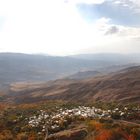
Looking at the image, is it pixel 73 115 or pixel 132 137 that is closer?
pixel 132 137

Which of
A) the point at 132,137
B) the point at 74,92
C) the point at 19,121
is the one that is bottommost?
the point at 74,92

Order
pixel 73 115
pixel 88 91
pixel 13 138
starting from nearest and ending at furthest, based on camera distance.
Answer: pixel 13 138, pixel 73 115, pixel 88 91

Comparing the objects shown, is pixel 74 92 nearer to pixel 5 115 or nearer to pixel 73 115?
pixel 5 115

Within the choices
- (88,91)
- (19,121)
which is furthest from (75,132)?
(88,91)

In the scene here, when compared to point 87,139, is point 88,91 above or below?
below

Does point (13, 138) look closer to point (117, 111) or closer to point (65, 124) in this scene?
point (65, 124)

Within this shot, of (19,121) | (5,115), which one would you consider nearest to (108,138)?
A: (19,121)

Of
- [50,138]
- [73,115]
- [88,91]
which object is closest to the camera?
[50,138]

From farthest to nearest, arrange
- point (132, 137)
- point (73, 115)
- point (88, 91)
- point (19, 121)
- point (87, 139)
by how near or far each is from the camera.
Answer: point (88, 91)
point (19, 121)
point (73, 115)
point (87, 139)
point (132, 137)

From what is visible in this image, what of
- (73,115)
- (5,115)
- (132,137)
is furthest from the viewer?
(5,115)
